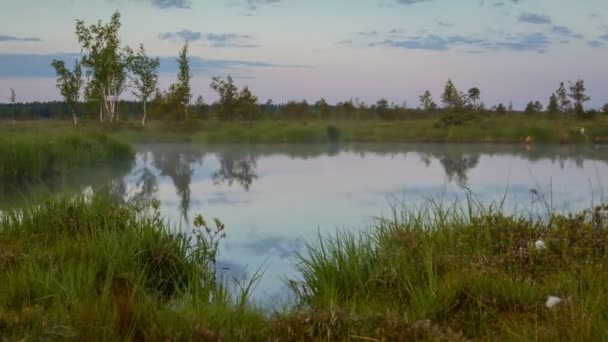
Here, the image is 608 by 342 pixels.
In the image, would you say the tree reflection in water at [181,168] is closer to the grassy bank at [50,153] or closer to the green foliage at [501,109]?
the grassy bank at [50,153]

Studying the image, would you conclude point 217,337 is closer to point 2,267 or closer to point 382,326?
point 382,326

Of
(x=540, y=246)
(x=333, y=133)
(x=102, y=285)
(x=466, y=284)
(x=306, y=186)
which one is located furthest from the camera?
(x=333, y=133)

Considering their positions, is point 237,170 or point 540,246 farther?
point 237,170

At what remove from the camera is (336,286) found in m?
4.78

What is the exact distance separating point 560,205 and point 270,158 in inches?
477

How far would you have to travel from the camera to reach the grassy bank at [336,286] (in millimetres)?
3340

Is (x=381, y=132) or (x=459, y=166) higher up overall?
(x=381, y=132)

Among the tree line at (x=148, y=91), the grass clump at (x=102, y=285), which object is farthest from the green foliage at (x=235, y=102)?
the grass clump at (x=102, y=285)

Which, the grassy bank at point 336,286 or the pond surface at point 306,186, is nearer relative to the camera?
the grassy bank at point 336,286

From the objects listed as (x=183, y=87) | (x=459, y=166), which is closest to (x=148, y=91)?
(x=183, y=87)

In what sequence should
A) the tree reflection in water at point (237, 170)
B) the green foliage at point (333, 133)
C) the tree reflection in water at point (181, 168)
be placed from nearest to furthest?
the tree reflection in water at point (181, 168), the tree reflection in water at point (237, 170), the green foliage at point (333, 133)

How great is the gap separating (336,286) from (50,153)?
1185 cm

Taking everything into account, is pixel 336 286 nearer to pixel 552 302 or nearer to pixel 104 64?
pixel 552 302

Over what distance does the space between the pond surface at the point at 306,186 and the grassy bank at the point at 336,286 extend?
20.9 inches
